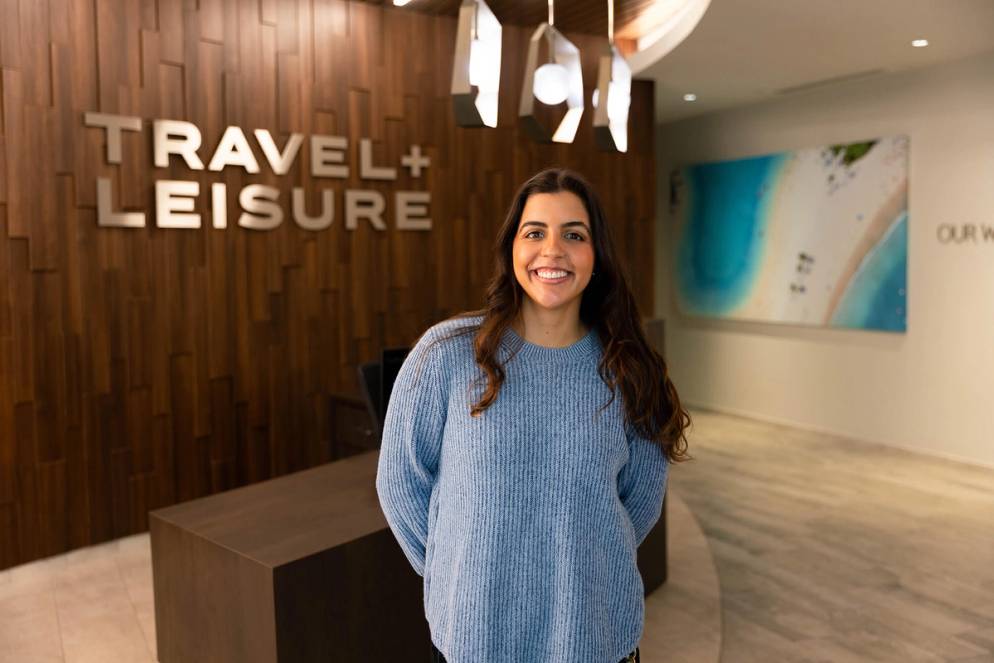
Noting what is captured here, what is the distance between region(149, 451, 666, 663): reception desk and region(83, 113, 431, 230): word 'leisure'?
6.76 ft

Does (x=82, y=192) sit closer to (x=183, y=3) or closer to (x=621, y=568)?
(x=183, y=3)

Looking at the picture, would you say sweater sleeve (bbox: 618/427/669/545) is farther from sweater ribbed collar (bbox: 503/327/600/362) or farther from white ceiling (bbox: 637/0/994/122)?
white ceiling (bbox: 637/0/994/122)

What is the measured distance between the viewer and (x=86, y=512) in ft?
14.3

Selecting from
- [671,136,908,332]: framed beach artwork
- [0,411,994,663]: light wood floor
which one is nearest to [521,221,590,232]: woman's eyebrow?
[0,411,994,663]: light wood floor

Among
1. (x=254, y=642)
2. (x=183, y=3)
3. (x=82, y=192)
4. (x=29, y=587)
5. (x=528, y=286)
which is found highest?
(x=183, y=3)

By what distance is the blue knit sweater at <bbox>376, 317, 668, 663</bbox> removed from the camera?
1456 millimetres

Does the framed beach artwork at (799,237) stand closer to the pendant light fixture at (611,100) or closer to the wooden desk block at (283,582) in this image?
the pendant light fixture at (611,100)

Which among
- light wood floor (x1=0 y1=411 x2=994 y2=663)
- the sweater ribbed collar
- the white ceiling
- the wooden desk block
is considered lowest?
light wood floor (x1=0 y1=411 x2=994 y2=663)

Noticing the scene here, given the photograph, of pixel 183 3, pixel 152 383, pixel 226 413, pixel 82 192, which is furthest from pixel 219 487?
pixel 183 3

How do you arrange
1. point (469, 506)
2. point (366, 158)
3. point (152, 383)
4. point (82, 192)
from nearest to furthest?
1. point (469, 506)
2. point (82, 192)
3. point (152, 383)
4. point (366, 158)

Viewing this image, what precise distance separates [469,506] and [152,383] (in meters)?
3.49

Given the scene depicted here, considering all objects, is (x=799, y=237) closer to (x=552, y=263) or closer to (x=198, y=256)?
(x=198, y=256)

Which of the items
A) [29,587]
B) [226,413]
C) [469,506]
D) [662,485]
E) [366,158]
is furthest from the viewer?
[366,158]

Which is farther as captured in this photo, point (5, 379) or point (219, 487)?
point (219, 487)
